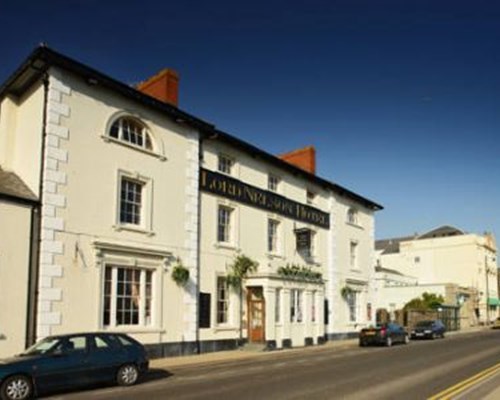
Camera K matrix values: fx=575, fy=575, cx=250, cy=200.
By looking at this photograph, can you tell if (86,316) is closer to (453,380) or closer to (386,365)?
(386,365)

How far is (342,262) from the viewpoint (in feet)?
115

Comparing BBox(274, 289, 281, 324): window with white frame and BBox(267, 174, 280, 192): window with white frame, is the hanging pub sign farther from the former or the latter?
BBox(274, 289, 281, 324): window with white frame

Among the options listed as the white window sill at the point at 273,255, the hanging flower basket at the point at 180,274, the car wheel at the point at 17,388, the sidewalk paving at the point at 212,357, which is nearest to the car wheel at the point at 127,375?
the car wheel at the point at 17,388

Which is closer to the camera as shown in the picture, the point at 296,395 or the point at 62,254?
the point at 296,395

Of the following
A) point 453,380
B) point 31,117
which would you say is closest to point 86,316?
point 31,117

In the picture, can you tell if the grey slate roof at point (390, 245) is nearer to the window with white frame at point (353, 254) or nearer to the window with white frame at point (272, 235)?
the window with white frame at point (353, 254)

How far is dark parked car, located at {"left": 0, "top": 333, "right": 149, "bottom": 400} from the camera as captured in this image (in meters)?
11.8

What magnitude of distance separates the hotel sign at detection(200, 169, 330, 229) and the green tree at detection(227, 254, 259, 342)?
271 centimetres

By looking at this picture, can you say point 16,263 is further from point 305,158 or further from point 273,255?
point 305,158

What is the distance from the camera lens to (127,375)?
14.0 m

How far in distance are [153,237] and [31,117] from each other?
19.5 feet

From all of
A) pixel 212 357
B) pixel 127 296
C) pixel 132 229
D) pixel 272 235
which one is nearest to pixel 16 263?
pixel 127 296

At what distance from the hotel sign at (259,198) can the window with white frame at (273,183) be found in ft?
1.65

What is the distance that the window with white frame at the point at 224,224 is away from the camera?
25312 millimetres
